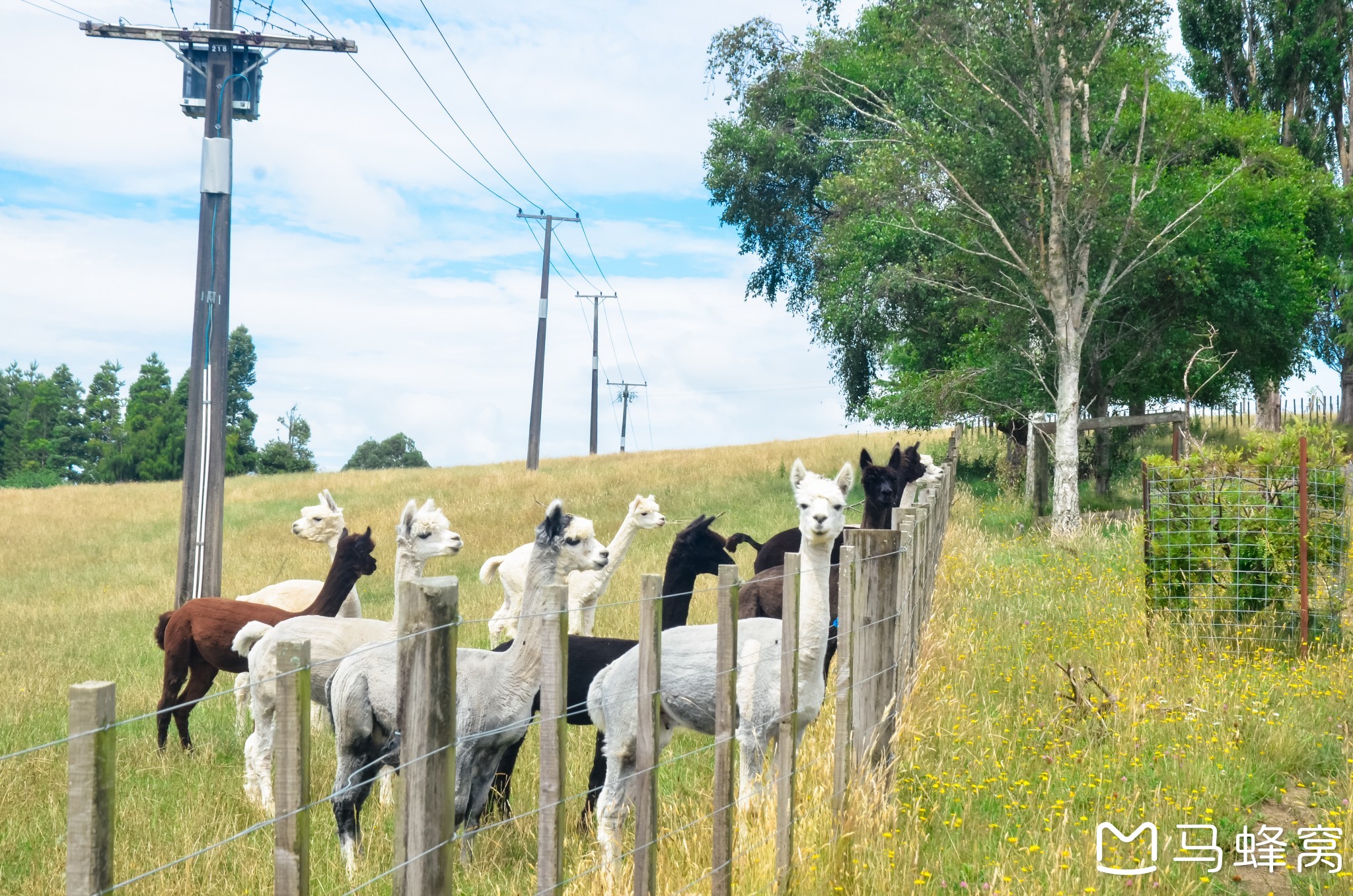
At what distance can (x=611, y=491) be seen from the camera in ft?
84.4

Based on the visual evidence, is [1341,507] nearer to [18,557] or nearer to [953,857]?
[953,857]

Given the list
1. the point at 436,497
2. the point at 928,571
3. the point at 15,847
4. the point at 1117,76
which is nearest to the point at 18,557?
the point at 436,497

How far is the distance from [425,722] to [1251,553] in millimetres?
9124

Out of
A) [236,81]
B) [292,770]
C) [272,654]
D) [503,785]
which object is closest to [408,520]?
[272,654]

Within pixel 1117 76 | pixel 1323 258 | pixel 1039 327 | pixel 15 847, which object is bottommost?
pixel 15 847

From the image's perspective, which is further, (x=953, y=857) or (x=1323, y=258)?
(x=1323, y=258)

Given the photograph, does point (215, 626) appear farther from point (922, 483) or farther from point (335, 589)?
Answer: point (922, 483)

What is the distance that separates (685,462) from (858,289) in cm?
743

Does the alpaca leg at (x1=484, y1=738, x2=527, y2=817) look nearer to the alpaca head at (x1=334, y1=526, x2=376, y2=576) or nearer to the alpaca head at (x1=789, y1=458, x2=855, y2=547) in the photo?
the alpaca head at (x1=789, y1=458, x2=855, y2=547)

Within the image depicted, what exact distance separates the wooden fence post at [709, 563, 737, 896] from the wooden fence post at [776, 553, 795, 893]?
0.33 m

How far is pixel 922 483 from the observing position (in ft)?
42.3

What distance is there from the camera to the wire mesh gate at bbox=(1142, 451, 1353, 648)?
31.0 ft

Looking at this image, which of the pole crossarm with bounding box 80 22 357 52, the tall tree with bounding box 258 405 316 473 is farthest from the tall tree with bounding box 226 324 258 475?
the pole crossarm with bounding box 80 22 357 52

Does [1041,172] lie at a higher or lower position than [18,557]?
higher
